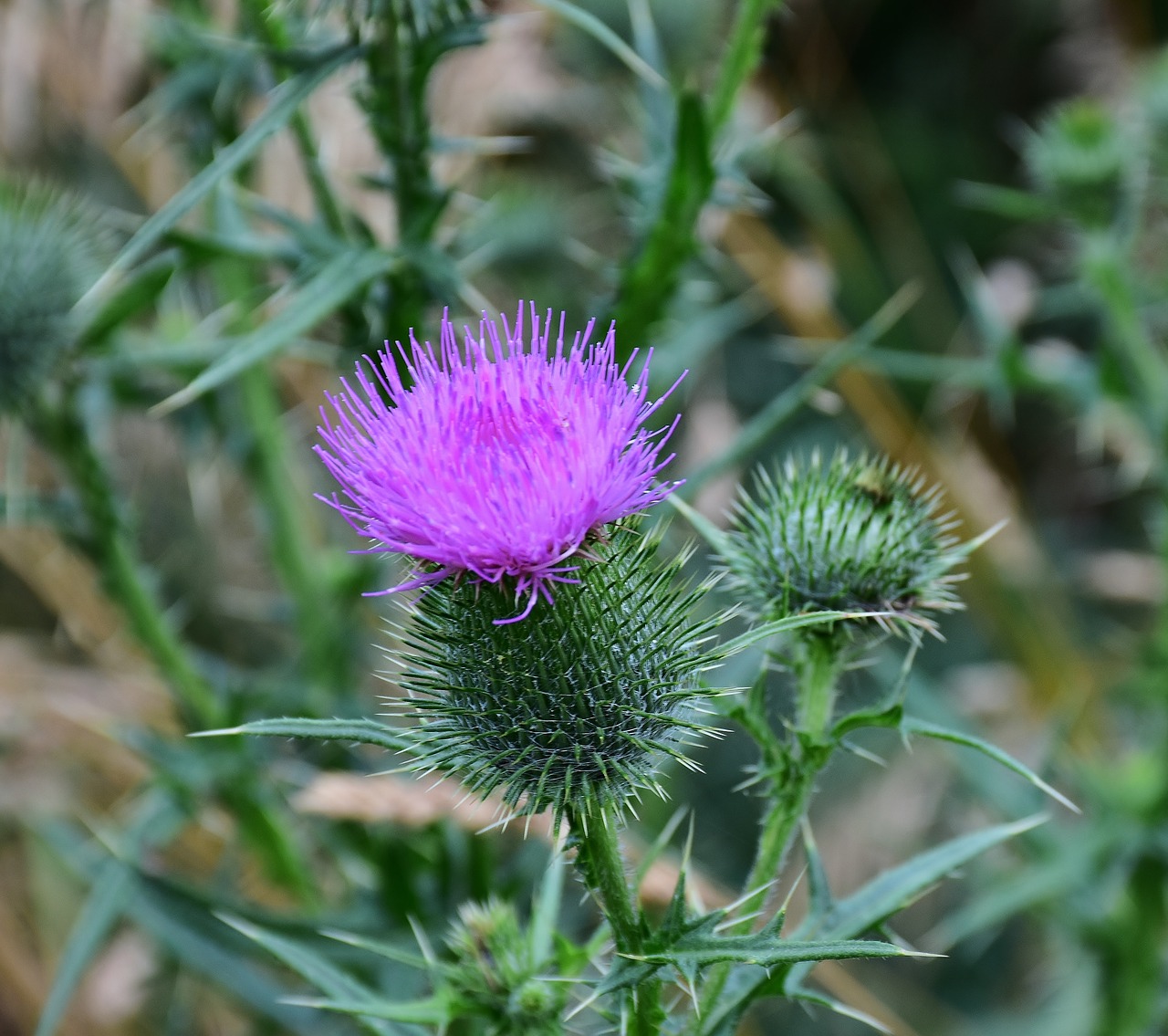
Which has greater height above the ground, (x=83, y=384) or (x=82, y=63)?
(x=82, y=63)

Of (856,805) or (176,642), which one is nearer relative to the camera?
(176,642)

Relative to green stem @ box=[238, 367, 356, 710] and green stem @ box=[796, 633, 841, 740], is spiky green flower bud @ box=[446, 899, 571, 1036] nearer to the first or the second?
green stem @ box=[796, 633, 841, 740]

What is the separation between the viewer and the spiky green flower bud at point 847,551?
5.60 feet

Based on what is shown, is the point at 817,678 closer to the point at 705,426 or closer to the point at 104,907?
the point at 104,907

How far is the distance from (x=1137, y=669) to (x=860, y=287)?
8.38 feet

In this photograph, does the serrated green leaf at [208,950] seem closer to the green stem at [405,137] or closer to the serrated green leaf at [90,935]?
the serrated green leaf at [90,935]

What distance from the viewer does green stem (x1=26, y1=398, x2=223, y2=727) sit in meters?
2.55

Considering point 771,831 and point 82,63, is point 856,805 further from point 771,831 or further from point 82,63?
point 82,63

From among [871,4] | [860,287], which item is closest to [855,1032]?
[860,287]

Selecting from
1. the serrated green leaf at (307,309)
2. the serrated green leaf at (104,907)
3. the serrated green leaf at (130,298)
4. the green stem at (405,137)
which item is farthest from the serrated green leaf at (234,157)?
the serrated green leaf at (104,907)

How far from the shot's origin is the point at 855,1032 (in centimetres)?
379

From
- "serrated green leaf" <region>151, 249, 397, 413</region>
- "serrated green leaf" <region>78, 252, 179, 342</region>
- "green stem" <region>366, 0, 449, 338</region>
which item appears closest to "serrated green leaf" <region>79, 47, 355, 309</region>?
"green stem" <region>366, 0, 449, 338</region>

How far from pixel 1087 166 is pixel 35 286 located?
2595 millimetres

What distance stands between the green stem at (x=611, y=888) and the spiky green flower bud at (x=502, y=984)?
0.17 m
